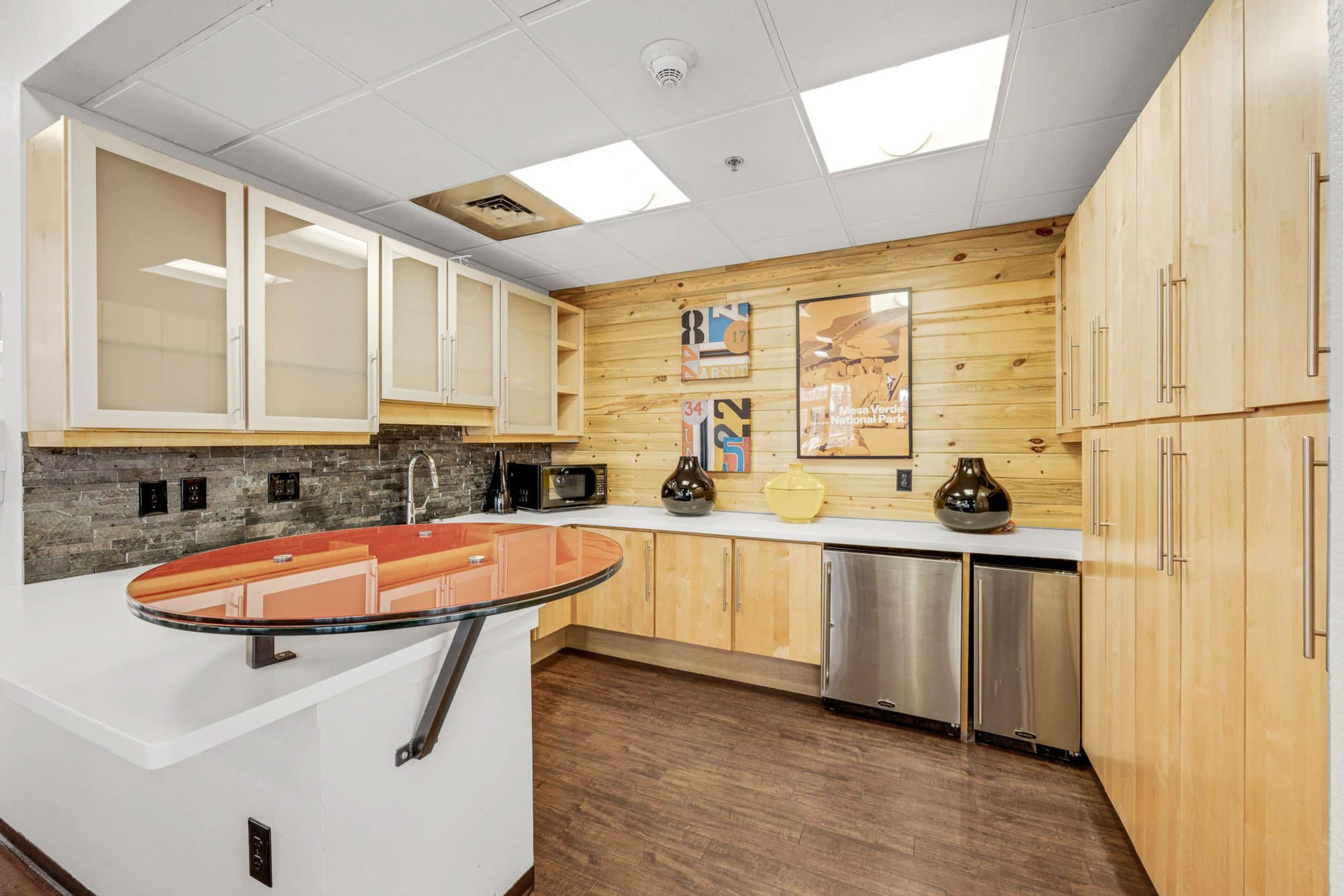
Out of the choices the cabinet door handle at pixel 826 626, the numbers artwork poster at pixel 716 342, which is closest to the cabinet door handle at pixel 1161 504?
the cabinet door handle at pixel 826 626

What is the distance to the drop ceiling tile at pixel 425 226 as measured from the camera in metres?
2.63

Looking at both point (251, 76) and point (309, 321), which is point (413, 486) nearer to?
point (309, 321)

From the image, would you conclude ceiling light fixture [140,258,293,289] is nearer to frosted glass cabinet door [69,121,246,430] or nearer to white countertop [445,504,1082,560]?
frosted glass cabinet door [69,121,246,430]

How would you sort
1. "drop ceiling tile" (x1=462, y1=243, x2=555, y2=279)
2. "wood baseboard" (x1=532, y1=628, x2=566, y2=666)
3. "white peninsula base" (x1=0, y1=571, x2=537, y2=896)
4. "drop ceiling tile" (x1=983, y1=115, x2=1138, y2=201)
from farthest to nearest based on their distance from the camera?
"wood baseboard" (x1=532, y1=628, x2=566, y2=666), "drop ceiling tile" (x1=462, y1=243, x2=555, y2=279), "drop ceiling tile" (x1=983, y1=115, x2=1138, y2=201), "white peninsula base" (x1=0, y1=571, x2=537, y2=896)

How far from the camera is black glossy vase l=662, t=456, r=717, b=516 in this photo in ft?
10.6

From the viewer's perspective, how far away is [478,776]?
4.71ft

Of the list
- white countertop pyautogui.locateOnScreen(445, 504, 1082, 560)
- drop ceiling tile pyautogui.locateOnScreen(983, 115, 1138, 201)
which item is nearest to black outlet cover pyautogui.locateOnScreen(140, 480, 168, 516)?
white countertop pyautogui.locateOnScreen(445, 504, 1082, 560)

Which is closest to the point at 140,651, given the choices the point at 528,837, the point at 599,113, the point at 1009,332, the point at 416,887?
the point at 416,887

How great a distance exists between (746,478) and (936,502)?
1.11 m

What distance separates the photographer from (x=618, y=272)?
359 cm

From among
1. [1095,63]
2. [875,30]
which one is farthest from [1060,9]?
[875,30]

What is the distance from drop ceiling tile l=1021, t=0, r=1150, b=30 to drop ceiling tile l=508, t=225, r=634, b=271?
194 cm

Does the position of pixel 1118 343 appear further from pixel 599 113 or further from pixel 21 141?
pixel 21 141

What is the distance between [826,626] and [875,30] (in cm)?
229
